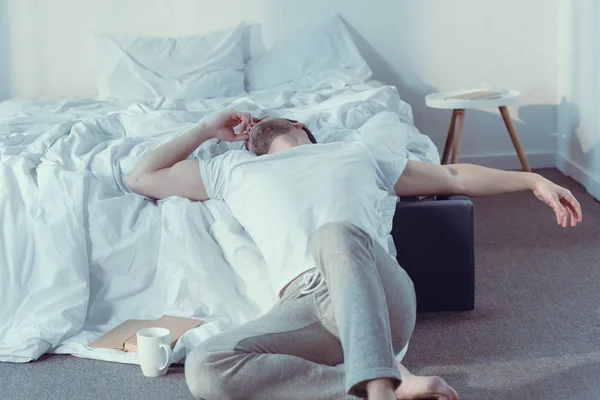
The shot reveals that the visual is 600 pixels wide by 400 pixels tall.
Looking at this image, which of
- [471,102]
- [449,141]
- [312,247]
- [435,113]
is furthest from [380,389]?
[435,113]

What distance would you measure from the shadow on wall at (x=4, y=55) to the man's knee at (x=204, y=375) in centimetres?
316

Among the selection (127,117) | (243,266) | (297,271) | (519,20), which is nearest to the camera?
(297,271)

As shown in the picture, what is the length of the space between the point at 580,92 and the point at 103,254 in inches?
104

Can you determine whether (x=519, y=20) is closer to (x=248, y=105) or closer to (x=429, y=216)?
(x=248, y=105)

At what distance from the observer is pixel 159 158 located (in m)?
2.51

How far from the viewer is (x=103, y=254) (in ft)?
8.22

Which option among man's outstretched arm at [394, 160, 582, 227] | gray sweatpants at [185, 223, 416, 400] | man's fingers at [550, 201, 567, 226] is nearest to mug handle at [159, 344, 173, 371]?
gray sweatpants at [185, 223, 416, 400]

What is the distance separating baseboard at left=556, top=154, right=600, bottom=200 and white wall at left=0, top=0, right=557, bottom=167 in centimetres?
13

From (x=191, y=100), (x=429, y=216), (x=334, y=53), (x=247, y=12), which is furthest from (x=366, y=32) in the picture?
(x=429, y=216)

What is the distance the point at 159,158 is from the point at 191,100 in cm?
164

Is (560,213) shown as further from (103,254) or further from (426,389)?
(103,254)

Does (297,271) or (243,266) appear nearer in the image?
(297,271)

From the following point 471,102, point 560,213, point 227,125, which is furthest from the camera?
point 471,102

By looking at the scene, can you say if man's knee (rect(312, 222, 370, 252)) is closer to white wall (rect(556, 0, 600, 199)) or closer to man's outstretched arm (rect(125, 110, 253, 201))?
man's outstretched arm (rect(125, 110, 253, 201))
